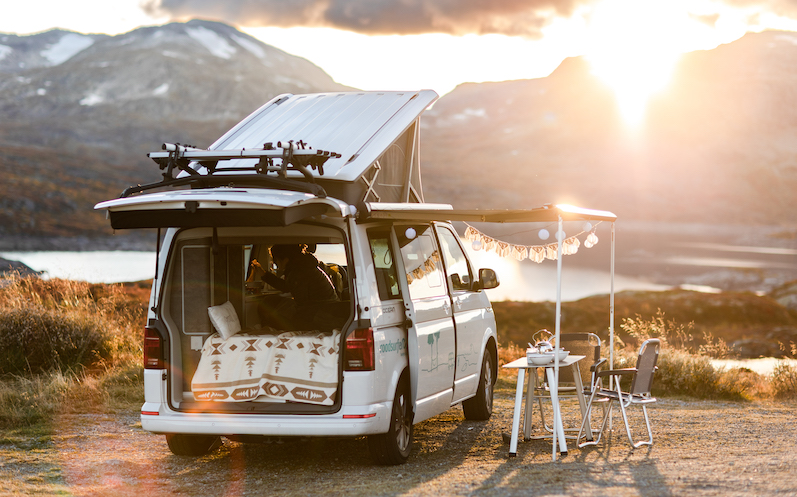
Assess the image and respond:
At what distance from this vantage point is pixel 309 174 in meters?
5.94

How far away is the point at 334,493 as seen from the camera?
5570mm

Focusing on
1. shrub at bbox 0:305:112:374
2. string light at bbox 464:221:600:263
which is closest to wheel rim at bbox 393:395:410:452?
string light at bbox 464:221:600:263

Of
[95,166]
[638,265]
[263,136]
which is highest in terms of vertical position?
[95,166]

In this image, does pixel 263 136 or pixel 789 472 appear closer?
pixel 789 472

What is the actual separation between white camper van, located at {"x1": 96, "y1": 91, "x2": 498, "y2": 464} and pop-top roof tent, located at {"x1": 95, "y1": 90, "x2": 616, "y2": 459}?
0.02 metres

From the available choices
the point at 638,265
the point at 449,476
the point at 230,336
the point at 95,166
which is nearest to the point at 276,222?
the point at 230,336

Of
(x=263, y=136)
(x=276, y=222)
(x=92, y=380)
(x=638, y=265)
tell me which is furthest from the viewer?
(x=638, y=265)

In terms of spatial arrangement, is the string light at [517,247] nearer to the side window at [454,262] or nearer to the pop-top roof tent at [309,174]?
the side window at [454,262]

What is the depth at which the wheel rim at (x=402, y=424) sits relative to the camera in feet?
20.6

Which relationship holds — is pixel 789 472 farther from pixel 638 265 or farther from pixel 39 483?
pixel 638 265

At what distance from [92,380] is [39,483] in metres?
4.36

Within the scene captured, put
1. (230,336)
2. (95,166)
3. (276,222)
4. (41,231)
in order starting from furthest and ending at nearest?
(95,166) → (41,231) → (230,336) → (276,222)

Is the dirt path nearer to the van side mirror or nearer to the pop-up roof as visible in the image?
the van side mirror

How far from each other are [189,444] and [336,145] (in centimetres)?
289
